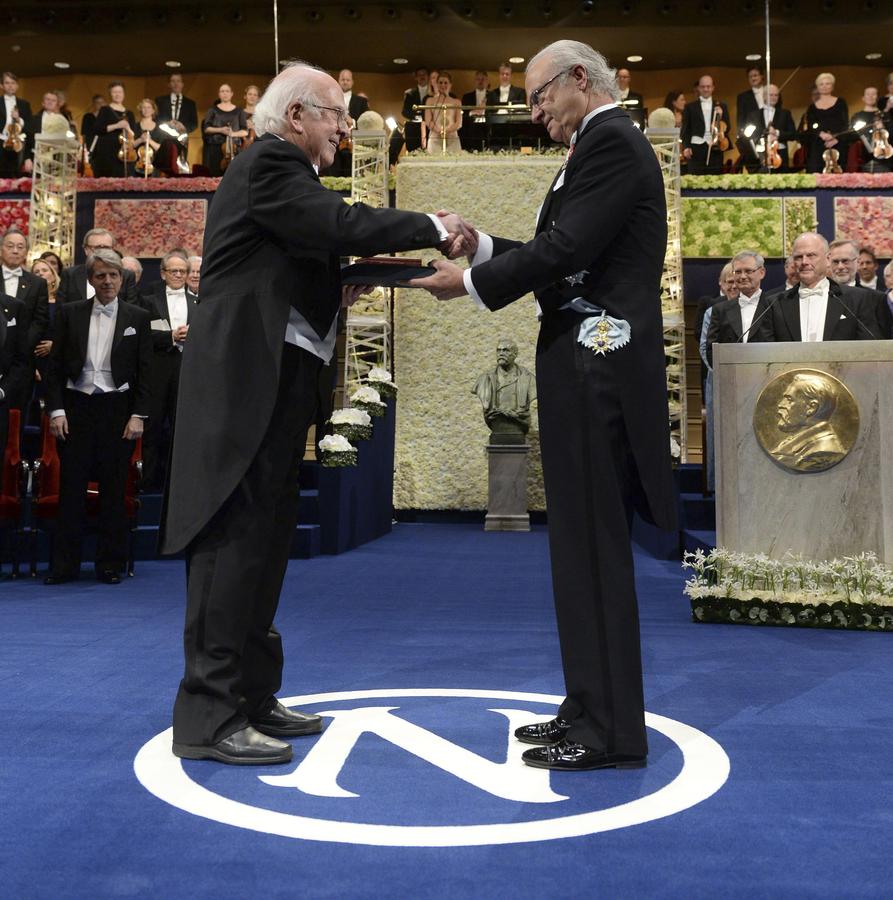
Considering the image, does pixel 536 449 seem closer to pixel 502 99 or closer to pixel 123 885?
pixel 502 99

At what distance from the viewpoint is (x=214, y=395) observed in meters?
2.37

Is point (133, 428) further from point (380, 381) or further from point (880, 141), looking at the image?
point (880, 141)

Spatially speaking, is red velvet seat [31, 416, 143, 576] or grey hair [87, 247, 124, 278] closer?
grey hair [87, 247, 124, 278]

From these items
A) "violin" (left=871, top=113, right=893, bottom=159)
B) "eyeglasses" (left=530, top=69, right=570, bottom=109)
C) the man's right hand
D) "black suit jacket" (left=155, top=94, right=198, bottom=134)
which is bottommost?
the man's right hand

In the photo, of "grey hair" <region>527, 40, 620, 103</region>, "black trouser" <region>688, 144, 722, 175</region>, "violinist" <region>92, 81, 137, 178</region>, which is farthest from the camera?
"violinist" <region>92, 81, 137, 178</region>

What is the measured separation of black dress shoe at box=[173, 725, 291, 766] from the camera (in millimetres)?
2305

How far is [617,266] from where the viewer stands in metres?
2.39

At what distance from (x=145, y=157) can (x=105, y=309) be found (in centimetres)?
806

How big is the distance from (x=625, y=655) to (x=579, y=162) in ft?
3.68

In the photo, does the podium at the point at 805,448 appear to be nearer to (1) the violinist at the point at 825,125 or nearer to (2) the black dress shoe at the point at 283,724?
(2) the black dress shoe at the point at 283,724

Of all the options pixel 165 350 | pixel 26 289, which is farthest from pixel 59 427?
pixel 165 350

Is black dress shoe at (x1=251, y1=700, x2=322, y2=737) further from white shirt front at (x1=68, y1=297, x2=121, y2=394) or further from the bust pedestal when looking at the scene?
the bust pedestal

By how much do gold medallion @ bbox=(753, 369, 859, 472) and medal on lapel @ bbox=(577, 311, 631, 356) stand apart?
98.1 inches

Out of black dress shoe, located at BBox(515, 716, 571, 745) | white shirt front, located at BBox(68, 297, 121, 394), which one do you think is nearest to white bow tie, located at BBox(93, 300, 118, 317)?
white shirt front, located at BBox(68, 297, 121, 394)
